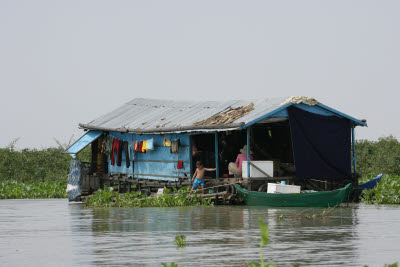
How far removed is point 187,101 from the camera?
71.0 ft

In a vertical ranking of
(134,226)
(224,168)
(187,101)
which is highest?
(187,101)

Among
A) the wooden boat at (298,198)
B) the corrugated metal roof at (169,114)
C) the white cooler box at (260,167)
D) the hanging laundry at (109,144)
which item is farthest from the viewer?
the hanging laundry at (109,144)

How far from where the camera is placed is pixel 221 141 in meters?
19.2

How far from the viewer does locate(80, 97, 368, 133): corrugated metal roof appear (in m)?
17.3

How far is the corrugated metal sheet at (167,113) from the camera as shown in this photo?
17750mm

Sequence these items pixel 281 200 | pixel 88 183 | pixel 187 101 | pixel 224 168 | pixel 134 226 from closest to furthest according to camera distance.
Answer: pixel 134 226, pixel 281 200, pixel 224 168, pixel 187 101, pixel 88 183

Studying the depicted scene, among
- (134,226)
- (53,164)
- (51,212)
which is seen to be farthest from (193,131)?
(53,164)

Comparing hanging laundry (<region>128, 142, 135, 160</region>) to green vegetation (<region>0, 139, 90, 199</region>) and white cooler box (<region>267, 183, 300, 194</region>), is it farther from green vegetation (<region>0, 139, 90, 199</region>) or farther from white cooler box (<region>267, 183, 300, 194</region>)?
green vegetation (<region>0, 139, 90, 199</region>)

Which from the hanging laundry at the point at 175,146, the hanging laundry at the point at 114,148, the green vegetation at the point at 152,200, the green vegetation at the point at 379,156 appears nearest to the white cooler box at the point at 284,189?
the green vegetation at the point at 152,200

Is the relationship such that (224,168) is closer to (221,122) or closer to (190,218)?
(221,122)

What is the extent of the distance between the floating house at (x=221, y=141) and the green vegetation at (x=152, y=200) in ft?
2.56

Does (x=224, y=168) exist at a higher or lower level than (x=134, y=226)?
higher

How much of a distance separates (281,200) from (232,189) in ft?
5.65

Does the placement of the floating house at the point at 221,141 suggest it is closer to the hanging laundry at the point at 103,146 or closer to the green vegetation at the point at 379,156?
the hanging laundry at the point at 103,146
